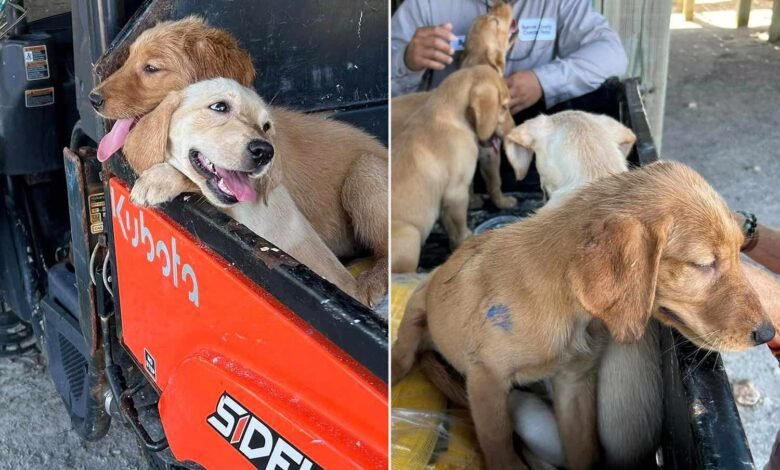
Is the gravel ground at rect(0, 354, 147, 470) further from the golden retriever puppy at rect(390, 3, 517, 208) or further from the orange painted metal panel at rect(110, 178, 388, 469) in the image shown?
the golden retriever puppy at rect(390, 3, 517, 208)

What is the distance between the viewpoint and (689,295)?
46.8 inches

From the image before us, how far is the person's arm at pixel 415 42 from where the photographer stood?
147cm

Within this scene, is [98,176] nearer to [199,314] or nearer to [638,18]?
[199,314]

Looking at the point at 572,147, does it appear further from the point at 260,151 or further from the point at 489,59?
the point at 260,151

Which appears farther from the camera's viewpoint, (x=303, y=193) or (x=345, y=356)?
(x=303, y=193)

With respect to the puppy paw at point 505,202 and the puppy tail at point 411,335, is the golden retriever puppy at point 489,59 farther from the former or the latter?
the puppy tail at point 411,335

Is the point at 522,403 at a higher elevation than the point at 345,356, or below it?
below

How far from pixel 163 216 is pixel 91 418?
0.95 meters

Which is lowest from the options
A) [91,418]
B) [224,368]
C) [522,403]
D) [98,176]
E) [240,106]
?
[91,418]

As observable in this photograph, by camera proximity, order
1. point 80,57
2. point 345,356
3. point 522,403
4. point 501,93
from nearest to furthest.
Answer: point 345,356
point 522,403
point 80,57
point 501,93

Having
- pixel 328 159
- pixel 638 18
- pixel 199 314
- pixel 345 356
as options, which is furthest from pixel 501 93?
pixel 345 356

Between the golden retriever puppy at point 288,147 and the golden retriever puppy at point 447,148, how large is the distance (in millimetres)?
647

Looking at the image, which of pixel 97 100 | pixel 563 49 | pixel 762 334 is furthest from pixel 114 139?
pixel 563 49

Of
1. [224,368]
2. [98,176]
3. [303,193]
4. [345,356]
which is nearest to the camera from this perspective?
[345,356]
